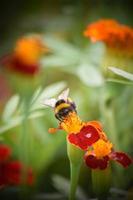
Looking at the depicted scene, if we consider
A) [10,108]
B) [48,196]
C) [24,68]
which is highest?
[24,68]

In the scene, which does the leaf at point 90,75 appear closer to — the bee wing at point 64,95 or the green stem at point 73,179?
the bee wing at point 64,95

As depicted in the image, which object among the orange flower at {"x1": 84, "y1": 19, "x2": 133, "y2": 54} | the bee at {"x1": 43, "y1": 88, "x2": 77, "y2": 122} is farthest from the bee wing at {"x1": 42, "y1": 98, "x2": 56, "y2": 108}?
the orange flower at {"x1": 84, "y1": 19, "x2": 133, "y2": 54}

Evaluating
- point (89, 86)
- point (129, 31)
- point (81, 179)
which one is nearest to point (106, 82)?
point (89, 86)

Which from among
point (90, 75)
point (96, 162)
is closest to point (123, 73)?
point (90, 75)

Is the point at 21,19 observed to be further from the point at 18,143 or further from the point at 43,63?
A: the point at 18,143

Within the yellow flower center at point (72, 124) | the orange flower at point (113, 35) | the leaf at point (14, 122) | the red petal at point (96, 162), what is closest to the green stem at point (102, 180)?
the red petal at point (96, 162)

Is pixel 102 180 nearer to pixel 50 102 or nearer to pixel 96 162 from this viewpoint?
pixel 96 162

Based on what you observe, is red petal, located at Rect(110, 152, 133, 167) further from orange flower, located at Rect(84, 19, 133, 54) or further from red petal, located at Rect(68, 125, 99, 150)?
orange flower, located at Rect(84, 19, 133, 54)
